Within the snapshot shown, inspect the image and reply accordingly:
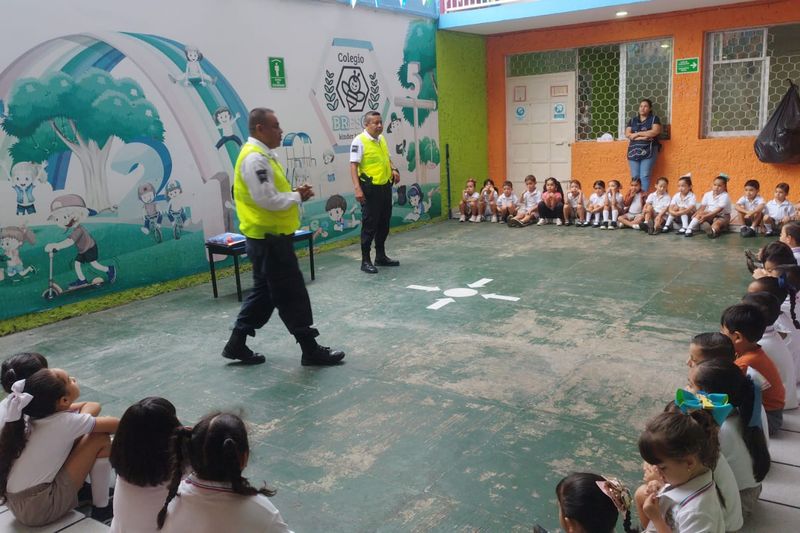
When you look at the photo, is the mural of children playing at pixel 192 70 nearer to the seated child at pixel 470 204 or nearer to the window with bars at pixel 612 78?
the seated child at pixel 470 204

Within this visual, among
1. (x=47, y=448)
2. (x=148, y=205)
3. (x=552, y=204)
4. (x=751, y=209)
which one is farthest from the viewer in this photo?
(x=552, y=204)

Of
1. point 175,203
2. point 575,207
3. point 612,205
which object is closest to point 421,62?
point 575,207

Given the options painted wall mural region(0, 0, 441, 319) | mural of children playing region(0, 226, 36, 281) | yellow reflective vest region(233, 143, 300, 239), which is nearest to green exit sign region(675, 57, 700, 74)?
painted wall mural region(0, 0, 441, 319)

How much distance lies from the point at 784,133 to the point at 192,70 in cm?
673

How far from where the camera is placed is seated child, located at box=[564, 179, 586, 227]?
880 cm

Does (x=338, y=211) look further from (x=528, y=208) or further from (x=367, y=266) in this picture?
(x=528, y=208)

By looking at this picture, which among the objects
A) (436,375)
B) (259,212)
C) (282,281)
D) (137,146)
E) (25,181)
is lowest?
(436,375)

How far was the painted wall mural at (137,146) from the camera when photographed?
5391 mm

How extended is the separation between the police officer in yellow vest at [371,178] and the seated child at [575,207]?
127 inches

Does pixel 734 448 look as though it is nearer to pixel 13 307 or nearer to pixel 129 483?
pixel 129 483

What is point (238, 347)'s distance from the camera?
4125 millimetres

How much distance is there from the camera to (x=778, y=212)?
7453mm

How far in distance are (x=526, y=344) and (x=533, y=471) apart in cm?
159

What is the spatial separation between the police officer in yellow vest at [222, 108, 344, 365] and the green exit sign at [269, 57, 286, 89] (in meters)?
3.56
